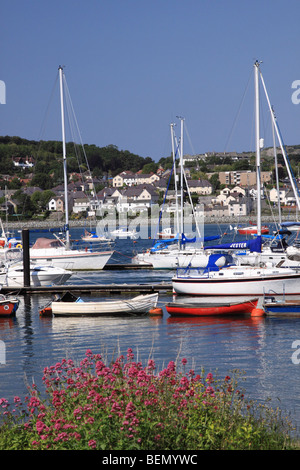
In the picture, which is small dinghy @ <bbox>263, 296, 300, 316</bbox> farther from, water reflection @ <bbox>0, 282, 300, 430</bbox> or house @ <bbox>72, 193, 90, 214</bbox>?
house @ <bbox>72, 193, 90, 214</bbox>

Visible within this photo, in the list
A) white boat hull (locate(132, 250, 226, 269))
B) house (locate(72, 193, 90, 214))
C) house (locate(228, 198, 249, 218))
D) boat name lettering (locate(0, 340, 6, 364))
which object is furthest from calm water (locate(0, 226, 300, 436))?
house (locate(72, 193, 90, 214))

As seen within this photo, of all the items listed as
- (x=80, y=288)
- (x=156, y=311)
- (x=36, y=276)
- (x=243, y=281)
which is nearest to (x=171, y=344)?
(x=156, y=311)

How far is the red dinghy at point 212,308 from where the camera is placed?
27797mm

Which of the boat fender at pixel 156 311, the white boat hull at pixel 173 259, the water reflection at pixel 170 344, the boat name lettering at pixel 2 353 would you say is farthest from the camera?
the white boat hull at pixel 173 259

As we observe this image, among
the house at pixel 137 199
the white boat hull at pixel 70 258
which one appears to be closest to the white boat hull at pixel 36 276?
the white boat hull at pixel 70 258

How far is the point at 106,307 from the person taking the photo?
92.8 ft

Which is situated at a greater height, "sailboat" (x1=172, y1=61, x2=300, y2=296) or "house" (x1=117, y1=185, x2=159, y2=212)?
"house" (x1=117, y1=185, x2=159, y2=212)

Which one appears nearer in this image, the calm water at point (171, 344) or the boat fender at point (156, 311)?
the calm water at point (171, 344)

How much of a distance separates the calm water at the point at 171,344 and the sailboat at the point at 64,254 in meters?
13.5

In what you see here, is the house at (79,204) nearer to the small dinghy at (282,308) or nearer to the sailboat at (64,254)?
the sailboat at (64,254)

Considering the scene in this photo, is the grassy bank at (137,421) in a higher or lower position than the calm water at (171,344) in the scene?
higher

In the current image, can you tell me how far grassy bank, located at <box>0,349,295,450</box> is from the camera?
8125 millimetres

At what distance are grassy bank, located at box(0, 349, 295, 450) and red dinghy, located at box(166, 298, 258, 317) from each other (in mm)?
18018
